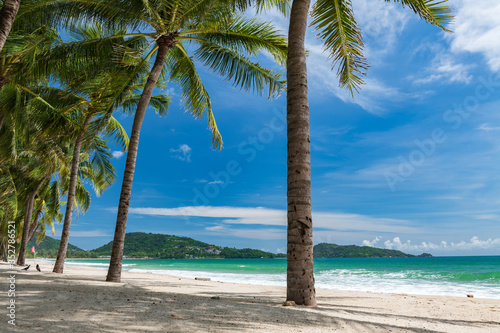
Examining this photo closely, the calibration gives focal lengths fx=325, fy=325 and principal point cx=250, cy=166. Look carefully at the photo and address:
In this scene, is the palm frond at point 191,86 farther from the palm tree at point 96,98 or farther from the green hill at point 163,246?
the green hill at point 163,246

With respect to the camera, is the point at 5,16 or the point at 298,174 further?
the point at 298,174

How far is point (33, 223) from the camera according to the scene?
25250mm

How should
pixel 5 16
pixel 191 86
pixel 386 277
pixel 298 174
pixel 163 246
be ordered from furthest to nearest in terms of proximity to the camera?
1. pixel 163 246
2. pixel 386 277
3. pixel 191 86
4. pixel 298 174
5. pixel 5 16

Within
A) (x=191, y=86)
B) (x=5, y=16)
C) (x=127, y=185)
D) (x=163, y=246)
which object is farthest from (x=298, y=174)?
(x=163, y=246)

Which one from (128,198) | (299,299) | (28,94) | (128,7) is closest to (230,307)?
(299,299)

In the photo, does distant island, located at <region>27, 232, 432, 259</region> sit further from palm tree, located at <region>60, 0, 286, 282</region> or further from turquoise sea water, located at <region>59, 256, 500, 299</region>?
palm tree, located at <region>60, 0, 286, 282</region>

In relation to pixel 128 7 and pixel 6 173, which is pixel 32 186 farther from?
pixel 128 7

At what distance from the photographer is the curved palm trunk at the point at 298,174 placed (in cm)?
505

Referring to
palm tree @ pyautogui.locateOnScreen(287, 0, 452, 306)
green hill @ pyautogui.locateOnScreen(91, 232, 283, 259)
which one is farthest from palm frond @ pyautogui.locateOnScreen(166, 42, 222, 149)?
green hill @ pyautogui.locateOnScreen(91, 232, 283, 259)

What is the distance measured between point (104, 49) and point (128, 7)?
2154 mm

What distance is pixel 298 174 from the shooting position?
532 centimetres

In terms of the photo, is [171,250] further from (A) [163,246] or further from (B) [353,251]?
(B) [353,251]

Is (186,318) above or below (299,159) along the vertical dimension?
below

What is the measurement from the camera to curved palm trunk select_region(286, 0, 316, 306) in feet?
16.6
